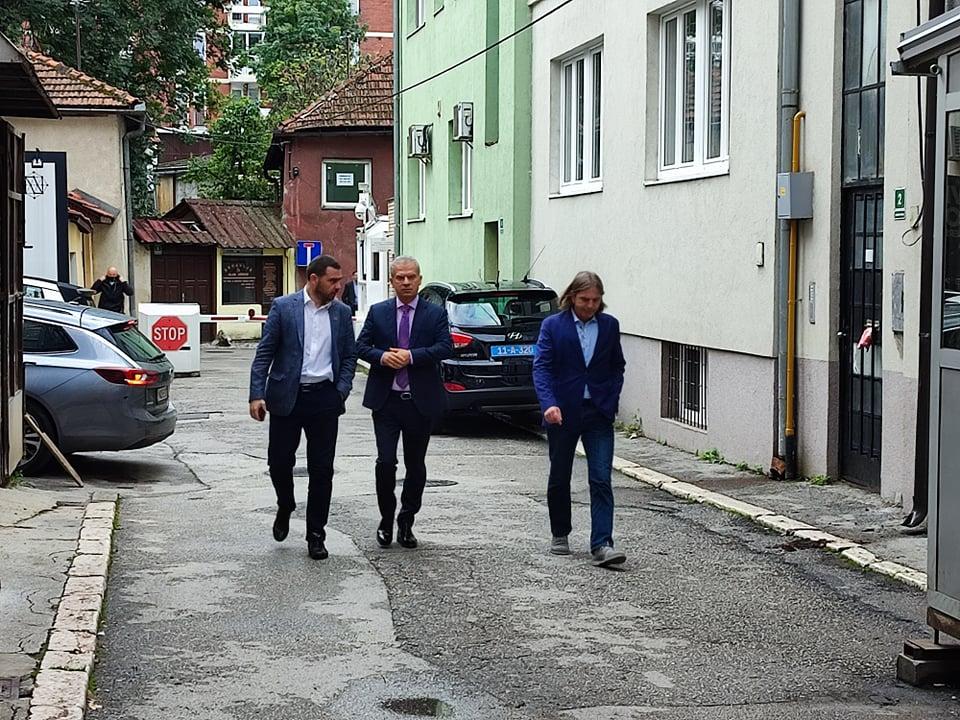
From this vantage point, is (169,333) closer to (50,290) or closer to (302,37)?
(50,290)

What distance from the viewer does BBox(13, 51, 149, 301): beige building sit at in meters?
33.0

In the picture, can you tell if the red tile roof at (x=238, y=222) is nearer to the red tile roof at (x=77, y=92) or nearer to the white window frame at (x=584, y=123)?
the red tile roof at (x=77, y=92)

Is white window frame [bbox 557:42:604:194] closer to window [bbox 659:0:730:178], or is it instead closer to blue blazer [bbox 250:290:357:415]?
window [bbox 659:0:730:178]

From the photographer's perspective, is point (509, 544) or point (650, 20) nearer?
point (509, 544)

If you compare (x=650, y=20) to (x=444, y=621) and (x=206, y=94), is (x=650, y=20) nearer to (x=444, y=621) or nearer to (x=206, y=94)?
(x=444, y=621)

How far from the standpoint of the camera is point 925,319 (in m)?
10.1

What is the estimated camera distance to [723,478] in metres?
12.9

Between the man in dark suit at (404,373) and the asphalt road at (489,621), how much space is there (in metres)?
0.54

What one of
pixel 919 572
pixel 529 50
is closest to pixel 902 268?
pixel 919 572

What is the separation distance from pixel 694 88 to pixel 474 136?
28.4 ft

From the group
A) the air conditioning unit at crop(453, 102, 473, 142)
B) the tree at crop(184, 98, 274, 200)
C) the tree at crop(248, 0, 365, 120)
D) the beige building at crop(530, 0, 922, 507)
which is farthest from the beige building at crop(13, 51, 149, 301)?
the tree at crop(248, 0, 365, 120)

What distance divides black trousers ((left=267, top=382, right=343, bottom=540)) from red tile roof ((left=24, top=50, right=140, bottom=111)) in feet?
82.6

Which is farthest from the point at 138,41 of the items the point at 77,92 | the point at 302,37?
the point at 302,37

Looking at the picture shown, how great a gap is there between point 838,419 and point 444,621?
5.40 m
